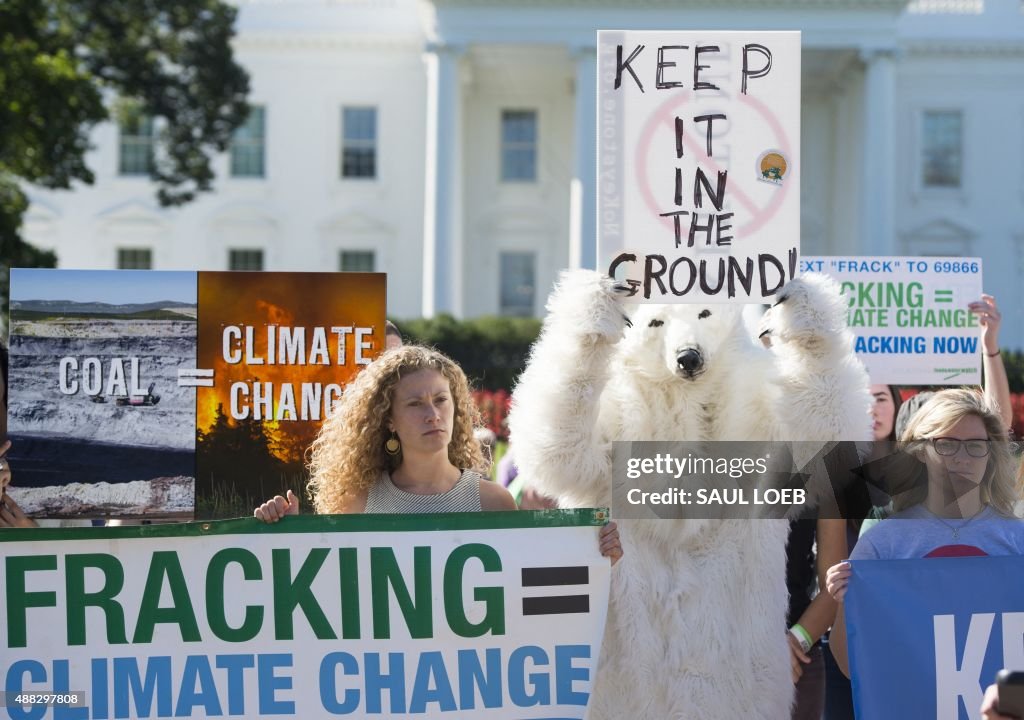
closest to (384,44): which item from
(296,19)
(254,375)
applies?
(296,19)

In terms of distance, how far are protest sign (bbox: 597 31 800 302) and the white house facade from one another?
26069 millimetres

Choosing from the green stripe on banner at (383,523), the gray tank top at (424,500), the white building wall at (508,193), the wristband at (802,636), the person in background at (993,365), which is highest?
the white building wall at (508,193)

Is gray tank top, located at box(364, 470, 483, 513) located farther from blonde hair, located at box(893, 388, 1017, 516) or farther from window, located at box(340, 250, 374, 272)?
window, located at box(340, 250, 374, 272)

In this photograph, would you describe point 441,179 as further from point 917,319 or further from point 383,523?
point 383,523

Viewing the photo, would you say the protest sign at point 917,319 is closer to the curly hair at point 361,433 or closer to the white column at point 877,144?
the curly hair at point 361,433

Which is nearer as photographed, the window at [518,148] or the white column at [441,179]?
the white column at [441,179]

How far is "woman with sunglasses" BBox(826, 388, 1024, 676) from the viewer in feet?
10.7

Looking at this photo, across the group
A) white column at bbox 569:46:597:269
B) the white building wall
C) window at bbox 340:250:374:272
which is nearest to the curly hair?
white column at bbox 569:46:597:269

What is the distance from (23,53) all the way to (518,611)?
568 inches

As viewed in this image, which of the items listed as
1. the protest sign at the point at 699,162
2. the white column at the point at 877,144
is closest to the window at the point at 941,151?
the white column at the point at 877,144

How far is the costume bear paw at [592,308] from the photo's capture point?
3.30 meters

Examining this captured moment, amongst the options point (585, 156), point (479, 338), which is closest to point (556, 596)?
point (479, 338)

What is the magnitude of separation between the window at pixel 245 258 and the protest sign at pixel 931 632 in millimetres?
28820

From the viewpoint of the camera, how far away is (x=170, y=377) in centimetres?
358
